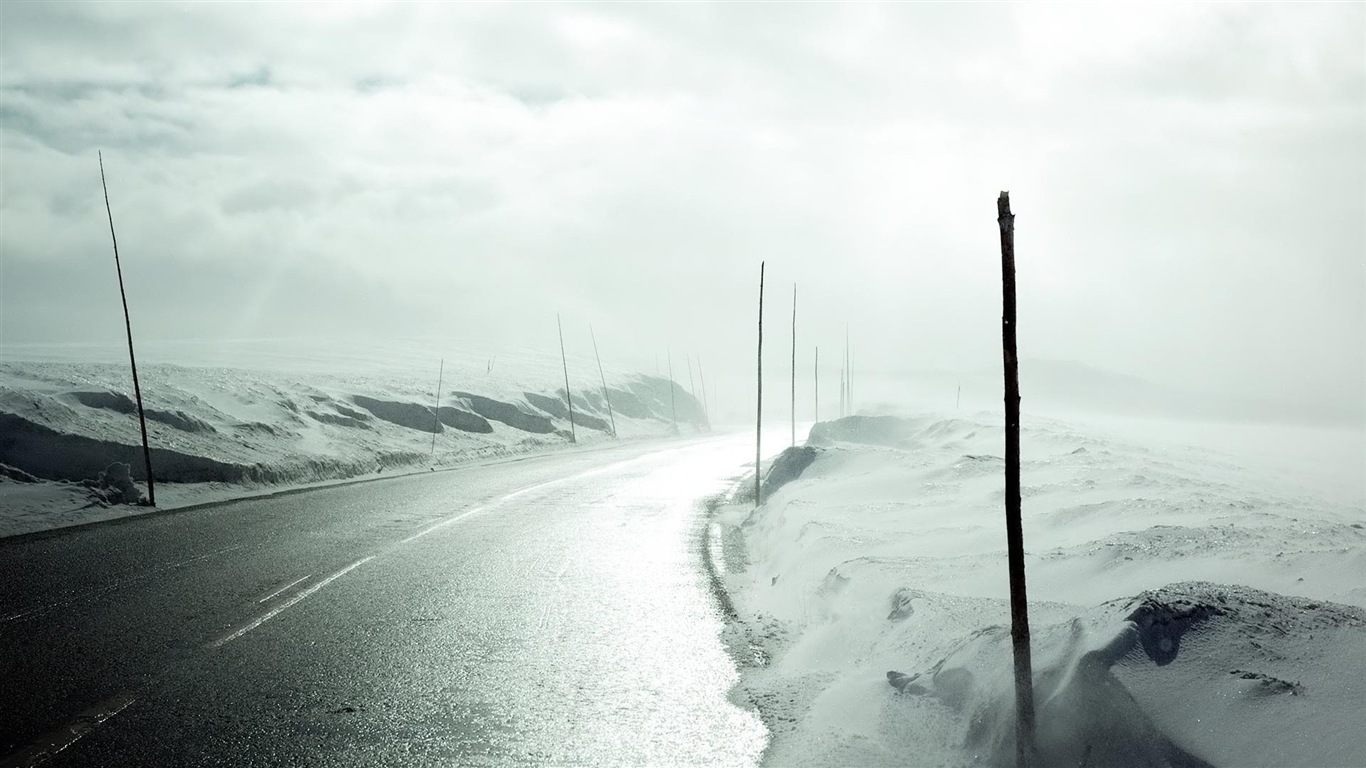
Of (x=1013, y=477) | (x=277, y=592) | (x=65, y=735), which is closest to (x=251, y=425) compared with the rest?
(x=277, y=592)

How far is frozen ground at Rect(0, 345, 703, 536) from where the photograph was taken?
17.5 metres

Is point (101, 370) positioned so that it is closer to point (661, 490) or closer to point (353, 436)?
point (353, 436)

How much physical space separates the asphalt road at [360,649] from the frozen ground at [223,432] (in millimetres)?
4930

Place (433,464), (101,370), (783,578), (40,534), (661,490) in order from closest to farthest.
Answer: (783,578)
(40,534)
(661,490)
(433,464)
(101,370)

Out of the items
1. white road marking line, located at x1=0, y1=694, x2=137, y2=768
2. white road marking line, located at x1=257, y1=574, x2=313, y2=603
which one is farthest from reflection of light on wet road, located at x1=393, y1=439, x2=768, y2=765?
white road marking line, located at x1=0, y1=694, x2=137, y2=768

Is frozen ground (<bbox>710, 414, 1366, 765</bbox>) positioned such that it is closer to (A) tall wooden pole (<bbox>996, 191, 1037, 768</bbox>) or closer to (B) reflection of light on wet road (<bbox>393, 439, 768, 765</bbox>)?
(A) tall wooden pole (<bbox>996, 191, 1037, 768</bbox>)

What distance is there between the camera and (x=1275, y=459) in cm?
4678

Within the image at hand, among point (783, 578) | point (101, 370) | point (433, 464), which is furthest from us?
point (101, 370)

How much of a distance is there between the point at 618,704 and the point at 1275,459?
5223 cm

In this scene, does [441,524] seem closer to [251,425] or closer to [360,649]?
[360,649]

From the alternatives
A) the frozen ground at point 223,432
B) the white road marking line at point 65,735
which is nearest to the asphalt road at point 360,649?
the white road marking line at point 65,735

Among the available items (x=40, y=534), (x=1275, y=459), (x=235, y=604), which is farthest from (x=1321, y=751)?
(x=1275, y=459)

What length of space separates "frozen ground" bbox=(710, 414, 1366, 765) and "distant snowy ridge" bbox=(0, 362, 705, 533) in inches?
478

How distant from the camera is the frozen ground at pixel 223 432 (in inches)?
688
